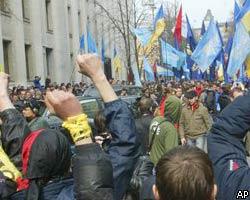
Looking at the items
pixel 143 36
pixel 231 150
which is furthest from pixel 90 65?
pixel 143 36

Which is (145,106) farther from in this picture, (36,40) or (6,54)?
(36,40)

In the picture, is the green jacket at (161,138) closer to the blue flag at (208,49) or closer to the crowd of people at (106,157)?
the crowd of people at (106,157)

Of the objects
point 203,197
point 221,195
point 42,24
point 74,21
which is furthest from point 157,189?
point 74,21

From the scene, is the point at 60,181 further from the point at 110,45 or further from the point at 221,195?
the point at 110,45

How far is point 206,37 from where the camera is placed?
20.4 m

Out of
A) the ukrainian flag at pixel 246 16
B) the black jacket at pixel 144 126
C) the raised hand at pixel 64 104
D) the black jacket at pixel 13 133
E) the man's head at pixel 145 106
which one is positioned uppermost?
the ukrainian flag at pixel 246 16

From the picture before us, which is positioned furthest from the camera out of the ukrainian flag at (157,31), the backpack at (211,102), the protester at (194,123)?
the ukrainian flag at (157,31)

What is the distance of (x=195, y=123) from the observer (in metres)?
11.8

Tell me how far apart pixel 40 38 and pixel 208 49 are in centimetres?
1504

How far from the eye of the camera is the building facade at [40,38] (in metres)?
28.4

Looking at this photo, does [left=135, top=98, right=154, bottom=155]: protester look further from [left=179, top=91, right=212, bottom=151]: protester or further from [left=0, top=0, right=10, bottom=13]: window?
[left=0, top=0, right=10, bottom=13]: window

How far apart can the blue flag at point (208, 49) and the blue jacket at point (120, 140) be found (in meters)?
16.1

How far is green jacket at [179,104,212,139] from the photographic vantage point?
1170 cm

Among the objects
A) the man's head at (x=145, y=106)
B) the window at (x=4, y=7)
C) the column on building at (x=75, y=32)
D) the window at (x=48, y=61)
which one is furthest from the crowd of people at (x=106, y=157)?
the column on building at (x=75, y=32)
